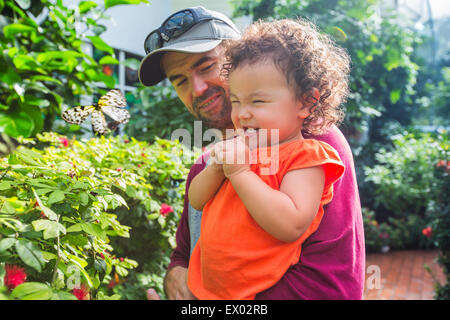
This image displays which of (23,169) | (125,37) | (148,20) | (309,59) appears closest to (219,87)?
(309,59)

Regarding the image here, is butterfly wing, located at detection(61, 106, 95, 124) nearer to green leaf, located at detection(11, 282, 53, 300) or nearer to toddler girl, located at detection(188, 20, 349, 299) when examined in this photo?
toddler girl, located at detection(188, 20, 349, 299)

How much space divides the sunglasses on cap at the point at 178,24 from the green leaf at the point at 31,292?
4.21 ft

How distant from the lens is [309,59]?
1131 mm

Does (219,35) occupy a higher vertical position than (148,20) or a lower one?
lower

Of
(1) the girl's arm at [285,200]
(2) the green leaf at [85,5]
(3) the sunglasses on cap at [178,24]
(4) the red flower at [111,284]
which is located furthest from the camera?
(2) the green leaf at [85,5]

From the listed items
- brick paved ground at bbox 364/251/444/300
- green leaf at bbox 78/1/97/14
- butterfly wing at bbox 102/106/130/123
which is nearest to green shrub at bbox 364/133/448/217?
brick paved ground at bbox 364/251/444/300

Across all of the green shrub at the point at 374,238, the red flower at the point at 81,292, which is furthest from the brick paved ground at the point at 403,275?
the red flower at the point at 81,292

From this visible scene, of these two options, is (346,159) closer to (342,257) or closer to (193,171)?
(342,257)

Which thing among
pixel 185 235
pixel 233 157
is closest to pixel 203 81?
pixel 185 235

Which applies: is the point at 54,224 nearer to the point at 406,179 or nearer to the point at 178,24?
the point at 178,24

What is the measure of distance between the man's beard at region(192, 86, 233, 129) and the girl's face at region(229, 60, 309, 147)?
2.07 feet

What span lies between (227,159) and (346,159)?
0.44 metres

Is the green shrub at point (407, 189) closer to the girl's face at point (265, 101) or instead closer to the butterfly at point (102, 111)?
the butterfly at point (102, 111)

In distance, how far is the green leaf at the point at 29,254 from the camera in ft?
2.59
